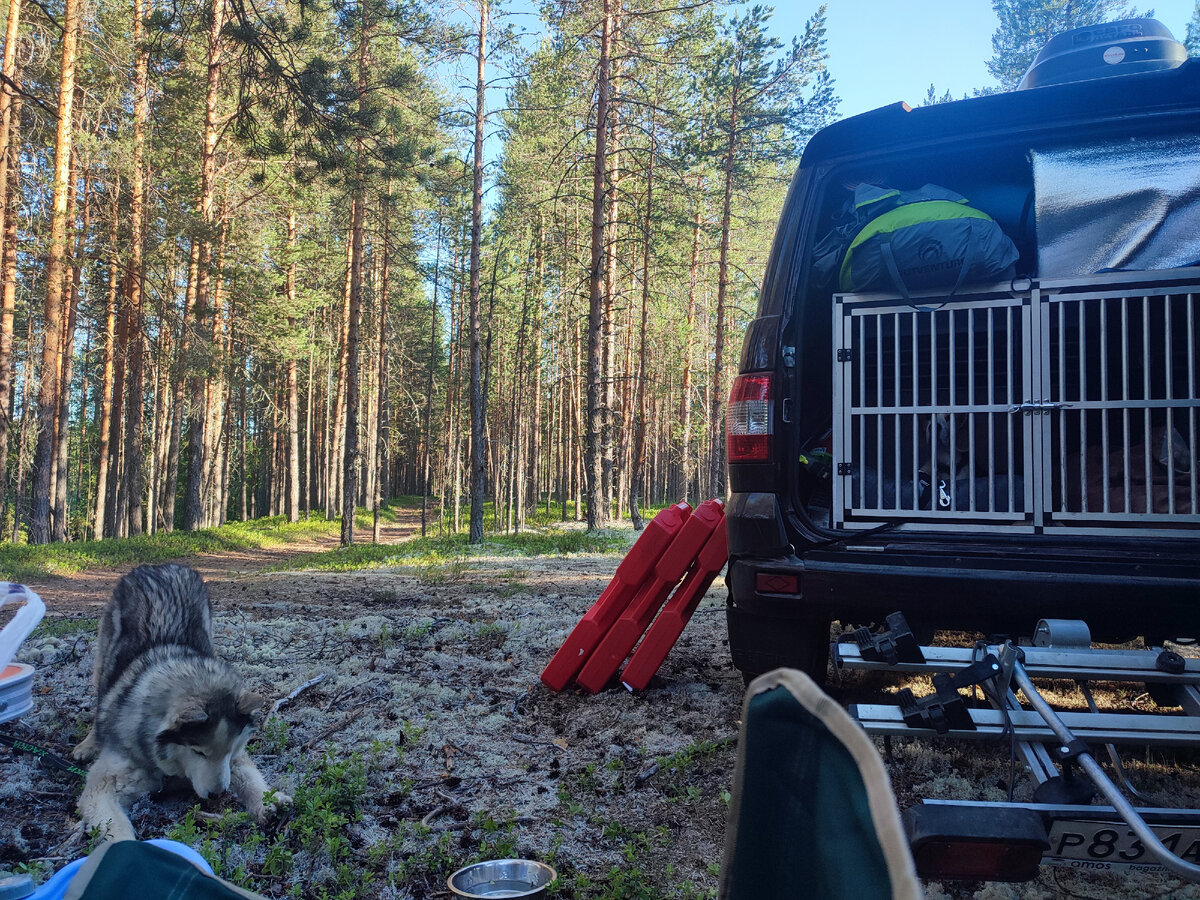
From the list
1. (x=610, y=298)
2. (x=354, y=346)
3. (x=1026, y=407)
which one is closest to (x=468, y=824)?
(x=1026, y=407)

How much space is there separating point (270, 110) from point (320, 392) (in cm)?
4376

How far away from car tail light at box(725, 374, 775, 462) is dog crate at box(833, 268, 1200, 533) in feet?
1.23

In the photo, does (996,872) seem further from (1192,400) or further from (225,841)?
(225,841)

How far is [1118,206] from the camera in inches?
139

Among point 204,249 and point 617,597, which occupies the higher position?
point 204,249

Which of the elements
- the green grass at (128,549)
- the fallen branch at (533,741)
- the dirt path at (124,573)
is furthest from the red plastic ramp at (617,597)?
the green grass at (128,549)

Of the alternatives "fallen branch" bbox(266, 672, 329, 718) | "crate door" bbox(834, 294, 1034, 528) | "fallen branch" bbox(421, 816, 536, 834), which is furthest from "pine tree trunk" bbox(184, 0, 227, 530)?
"fallen branch" bbox(421, 816, 536, 834)

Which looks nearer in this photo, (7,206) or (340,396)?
(7,206)

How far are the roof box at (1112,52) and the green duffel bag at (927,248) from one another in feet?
4.79

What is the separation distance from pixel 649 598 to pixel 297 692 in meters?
2.37

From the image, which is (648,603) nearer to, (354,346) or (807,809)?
(807,809)

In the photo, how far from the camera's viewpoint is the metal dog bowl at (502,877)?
9.15 ft

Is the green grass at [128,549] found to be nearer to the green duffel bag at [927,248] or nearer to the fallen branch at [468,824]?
the fallen branch at [468,824]

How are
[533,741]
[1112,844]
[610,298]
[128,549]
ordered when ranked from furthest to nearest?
[610,298] → [128,549] → [533,741] → [1112,844]
